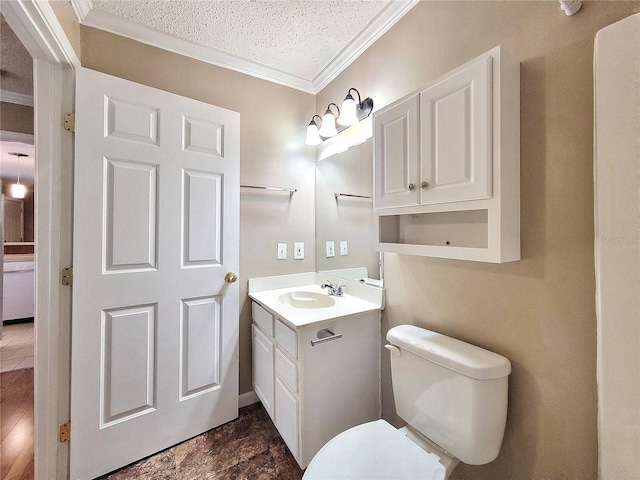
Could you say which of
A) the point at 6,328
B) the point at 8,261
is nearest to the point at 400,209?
the point at 6,328

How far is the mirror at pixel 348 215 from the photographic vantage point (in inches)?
63.7

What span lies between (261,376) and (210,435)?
17.2 inches

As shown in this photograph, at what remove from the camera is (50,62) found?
47.6 inches

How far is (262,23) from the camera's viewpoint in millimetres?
1493

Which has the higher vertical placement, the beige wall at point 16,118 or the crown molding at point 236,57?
the crown molding at point 236,57

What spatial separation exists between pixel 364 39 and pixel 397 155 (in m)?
0.95

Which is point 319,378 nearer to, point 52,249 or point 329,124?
point 52,249

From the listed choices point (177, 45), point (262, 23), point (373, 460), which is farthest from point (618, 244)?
point (177, 45)

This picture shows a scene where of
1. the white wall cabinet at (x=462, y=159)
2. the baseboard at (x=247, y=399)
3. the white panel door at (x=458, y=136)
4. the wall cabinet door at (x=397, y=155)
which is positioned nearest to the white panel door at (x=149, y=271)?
the baseboard at (x=247, y=399)

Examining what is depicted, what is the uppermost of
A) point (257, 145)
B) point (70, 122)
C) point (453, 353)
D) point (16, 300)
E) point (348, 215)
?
point (257, 145)

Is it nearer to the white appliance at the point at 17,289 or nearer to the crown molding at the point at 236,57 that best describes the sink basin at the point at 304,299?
the crown molding at the point at 236,57

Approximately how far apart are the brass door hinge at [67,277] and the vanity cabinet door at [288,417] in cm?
116

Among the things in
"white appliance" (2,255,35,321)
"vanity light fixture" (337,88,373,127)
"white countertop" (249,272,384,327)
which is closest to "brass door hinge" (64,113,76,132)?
"white countertop" (249,272,384,327)

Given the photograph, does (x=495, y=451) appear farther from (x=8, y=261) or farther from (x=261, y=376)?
(x=8, y=261)
